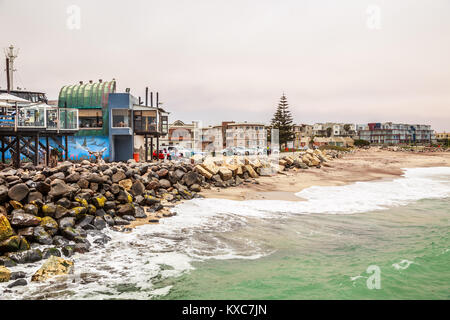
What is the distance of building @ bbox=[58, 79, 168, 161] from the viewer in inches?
1307

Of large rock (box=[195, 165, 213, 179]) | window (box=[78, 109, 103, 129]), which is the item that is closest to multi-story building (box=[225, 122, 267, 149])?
window (box=[78, 109, 103, 129])

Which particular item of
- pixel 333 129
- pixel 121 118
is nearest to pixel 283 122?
pixel 121 118

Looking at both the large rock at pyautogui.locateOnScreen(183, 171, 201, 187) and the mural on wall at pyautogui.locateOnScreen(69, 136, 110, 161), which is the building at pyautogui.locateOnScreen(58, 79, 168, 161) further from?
the large rock at pyautogui.locateOnScreen(183, 171, 201, 187)

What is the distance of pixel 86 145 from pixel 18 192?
23213 mm

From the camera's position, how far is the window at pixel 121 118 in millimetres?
33219

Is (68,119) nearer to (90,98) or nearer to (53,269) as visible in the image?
(90,98)

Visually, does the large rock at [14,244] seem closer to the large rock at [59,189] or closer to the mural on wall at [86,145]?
the large rock at [59,189]

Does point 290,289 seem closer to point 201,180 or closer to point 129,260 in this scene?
point 129,260

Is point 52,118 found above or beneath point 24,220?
above

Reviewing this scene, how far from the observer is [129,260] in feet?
30.0

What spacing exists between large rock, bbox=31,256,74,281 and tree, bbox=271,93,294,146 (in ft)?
238

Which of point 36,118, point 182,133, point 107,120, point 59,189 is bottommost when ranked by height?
point 59,189

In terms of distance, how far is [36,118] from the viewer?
Answer: 2178 centimetres

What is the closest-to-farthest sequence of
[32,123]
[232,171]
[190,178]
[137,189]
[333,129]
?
1. [137,189]
2. [190,178]
3. [32,123]
4. [232,171]
5. [333,129]
